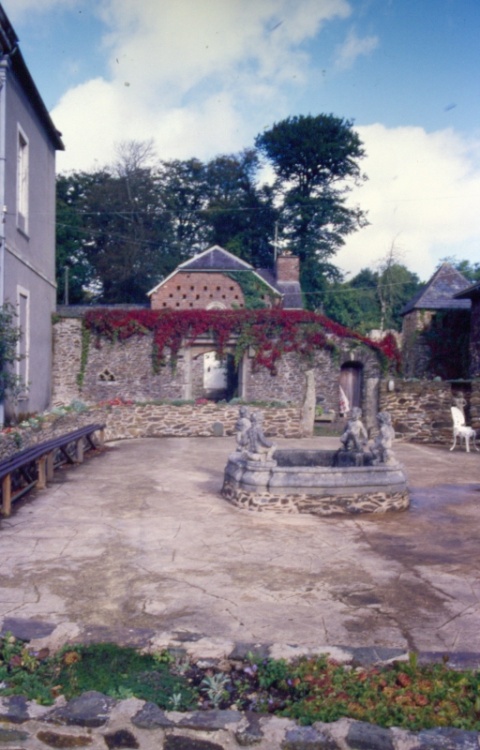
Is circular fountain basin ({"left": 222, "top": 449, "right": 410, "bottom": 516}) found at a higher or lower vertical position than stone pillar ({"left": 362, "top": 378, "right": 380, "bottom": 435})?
lower

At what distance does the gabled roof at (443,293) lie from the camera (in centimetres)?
2702

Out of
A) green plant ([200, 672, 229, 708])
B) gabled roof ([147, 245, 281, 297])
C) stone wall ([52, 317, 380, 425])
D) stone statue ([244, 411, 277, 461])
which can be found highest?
gabled roof ([147, 245, 281, 297])

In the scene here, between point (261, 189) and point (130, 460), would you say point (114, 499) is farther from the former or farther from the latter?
point (261, 189)

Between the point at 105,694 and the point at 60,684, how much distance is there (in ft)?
1.13

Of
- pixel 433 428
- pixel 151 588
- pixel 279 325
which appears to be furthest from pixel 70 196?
pixel 151 588

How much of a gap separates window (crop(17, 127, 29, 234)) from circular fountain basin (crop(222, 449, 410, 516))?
875 centimetres

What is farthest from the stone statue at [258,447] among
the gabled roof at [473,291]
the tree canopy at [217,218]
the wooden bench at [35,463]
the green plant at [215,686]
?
the tree canopy at [217,218]

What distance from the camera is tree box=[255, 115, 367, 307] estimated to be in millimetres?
40000

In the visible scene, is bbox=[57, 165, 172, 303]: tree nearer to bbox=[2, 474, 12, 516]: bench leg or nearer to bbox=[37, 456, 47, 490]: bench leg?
bbox=[37, 456, 47, 490]: bench leg

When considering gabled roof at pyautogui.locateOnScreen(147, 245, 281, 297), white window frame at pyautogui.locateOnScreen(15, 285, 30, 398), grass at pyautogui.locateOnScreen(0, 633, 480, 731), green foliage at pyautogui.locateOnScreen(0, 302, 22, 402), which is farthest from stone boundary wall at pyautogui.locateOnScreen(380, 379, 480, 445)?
grass at pyautogui.locateOnScreen(0, 633, 480, 731)

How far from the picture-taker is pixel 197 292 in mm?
28203

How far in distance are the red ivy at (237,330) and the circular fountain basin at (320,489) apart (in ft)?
44.7

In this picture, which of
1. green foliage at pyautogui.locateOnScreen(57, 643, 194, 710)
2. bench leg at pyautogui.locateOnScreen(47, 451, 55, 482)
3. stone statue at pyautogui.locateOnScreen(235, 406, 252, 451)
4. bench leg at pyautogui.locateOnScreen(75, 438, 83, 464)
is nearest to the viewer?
green foliage at pyautogui.locateOnScreen(57, 643, 194, 710)

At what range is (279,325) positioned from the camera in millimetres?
22156
